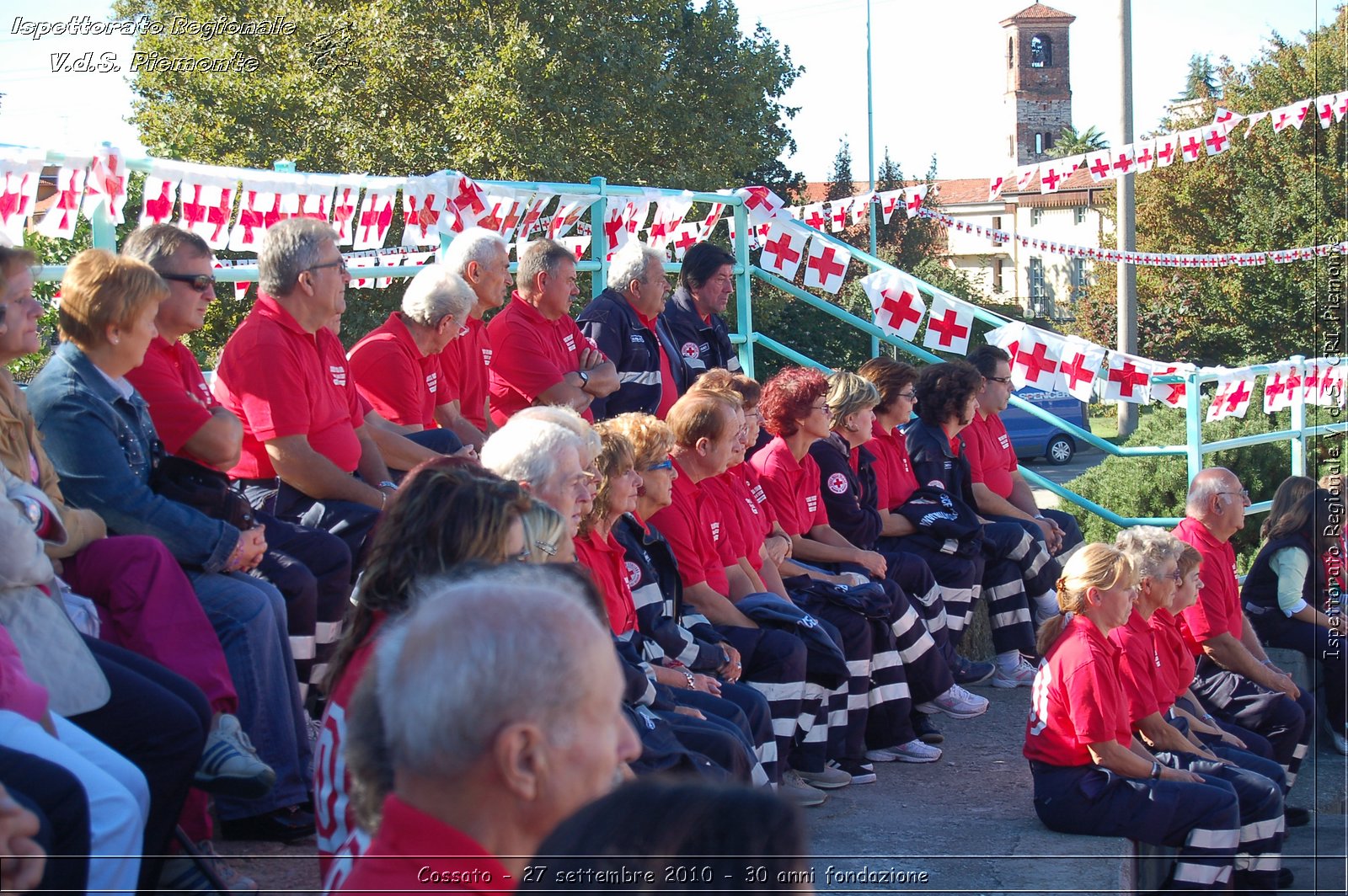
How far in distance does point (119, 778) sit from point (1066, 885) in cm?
298

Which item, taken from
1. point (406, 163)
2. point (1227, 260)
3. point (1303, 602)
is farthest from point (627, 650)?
point (406, 163)

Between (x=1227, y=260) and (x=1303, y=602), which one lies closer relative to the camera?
(x=1303, y=602)

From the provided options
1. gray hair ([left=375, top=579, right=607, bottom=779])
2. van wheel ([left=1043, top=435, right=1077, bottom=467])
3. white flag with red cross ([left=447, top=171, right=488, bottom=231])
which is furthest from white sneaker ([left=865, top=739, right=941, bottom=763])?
van wheel ([left=1043, top=435, right=1077, bottom=467])

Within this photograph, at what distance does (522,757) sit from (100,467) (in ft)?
7.81

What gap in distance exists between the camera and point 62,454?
3.56 m

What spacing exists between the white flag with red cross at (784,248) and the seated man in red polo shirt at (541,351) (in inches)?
114

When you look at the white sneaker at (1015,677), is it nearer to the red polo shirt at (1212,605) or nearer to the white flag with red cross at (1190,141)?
the red polo shirt at (1212,605)

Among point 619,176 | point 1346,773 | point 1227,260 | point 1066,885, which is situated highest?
point 619,176

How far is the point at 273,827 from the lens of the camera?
3.58 metres

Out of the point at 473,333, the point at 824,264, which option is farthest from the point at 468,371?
the point at 824,264

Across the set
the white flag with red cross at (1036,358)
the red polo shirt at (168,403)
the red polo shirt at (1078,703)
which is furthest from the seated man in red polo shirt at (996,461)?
the red polo shirt at (168,403)

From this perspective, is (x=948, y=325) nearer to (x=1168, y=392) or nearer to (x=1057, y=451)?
(x=1168, y=392)

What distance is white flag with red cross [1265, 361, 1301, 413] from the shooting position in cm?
916

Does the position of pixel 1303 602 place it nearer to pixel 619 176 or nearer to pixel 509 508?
pixel 509 508
